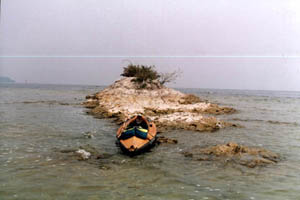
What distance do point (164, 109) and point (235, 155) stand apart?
13.1 m

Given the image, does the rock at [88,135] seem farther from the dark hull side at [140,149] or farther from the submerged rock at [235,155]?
the submerged rock at [235,155]

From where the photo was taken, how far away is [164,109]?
76.1 ft

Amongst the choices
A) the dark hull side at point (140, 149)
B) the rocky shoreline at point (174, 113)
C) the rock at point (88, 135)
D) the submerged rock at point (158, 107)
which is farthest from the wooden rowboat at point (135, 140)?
the submerged rock at point (158, 107)

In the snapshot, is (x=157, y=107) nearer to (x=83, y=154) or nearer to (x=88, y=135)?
(x=88, y=135)

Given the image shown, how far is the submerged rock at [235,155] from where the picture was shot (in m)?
9.70

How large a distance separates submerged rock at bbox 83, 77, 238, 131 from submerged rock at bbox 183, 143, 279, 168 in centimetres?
516

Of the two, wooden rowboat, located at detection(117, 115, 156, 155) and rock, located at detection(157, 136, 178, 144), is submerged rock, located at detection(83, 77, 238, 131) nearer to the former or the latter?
rock, located at detection(157, 136, 178, 144)

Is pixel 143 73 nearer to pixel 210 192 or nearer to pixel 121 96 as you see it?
pixel 121 96

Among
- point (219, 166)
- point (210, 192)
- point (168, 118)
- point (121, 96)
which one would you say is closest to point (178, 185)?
point (210, 192)

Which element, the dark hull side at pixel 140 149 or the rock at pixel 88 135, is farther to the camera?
the rock at pixel 88 135

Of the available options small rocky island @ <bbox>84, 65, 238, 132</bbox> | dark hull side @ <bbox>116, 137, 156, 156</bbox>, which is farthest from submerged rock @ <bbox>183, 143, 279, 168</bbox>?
small rocky island @ <bbox>84, 65, 238, 132</bbox>

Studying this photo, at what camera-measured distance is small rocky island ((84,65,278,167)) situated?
1070 centimetres

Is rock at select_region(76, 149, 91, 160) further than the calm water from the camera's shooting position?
Yes

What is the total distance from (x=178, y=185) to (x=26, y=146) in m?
8.16
